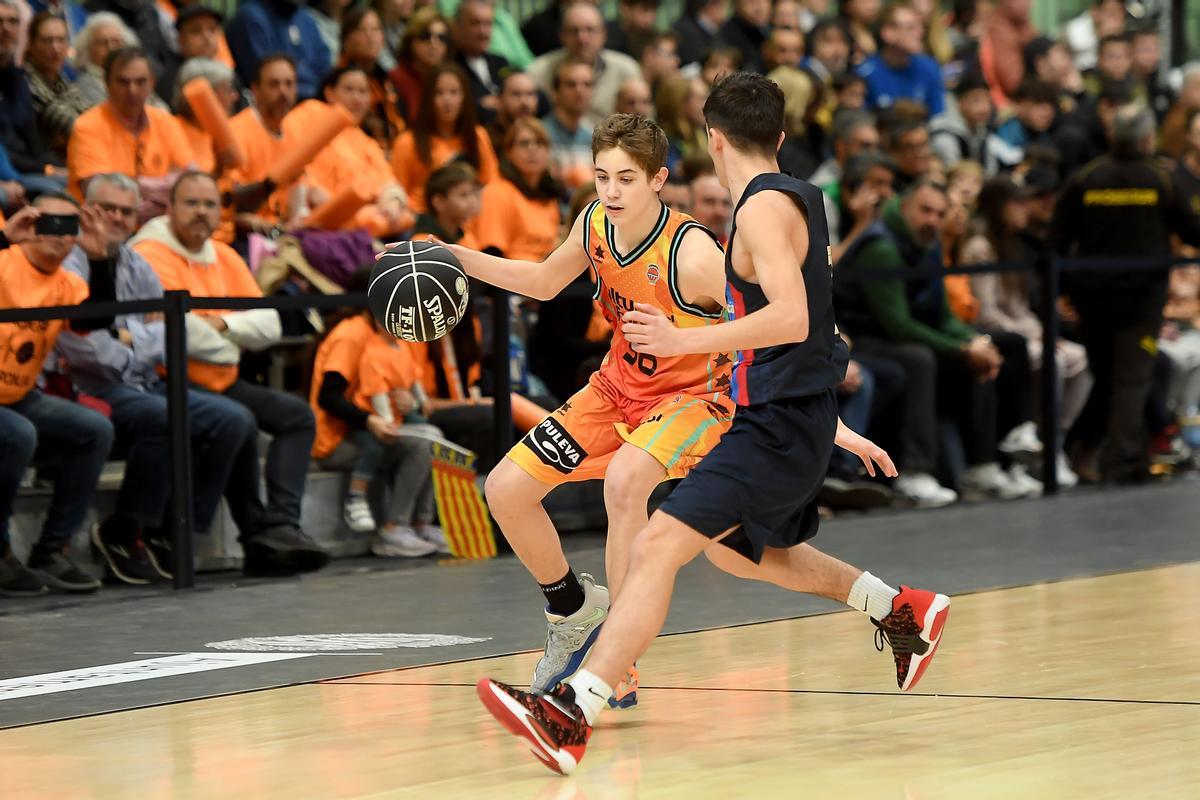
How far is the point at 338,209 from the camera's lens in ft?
32.9

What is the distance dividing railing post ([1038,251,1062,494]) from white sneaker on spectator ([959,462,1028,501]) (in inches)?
8.3

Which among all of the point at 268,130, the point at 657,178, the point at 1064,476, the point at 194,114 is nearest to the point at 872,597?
the point at 657,178

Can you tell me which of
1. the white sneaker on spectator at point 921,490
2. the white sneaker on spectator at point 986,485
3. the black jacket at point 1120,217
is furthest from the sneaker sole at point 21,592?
the black jacket at point 1120,217

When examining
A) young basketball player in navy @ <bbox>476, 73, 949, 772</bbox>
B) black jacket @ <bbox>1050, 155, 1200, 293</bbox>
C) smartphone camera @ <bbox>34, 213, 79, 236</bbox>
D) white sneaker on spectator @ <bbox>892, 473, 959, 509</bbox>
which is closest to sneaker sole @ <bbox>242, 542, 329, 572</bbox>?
smartphone camera @ <bbox>34, 213, 79, 236</bbox>

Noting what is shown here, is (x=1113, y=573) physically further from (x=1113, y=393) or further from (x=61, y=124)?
(x=61, y=124)

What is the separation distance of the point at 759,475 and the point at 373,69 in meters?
7.08

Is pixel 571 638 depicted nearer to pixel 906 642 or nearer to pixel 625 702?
pixel 625 702

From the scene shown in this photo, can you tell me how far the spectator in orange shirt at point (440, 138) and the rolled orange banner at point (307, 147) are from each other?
723mm

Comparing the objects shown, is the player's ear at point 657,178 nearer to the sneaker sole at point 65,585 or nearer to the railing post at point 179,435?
the railing post at point 179,435

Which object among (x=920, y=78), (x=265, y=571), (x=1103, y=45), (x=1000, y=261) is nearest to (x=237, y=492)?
(x=265, y=571)

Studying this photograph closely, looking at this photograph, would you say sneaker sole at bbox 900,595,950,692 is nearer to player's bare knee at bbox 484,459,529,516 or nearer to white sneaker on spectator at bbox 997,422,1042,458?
player's bare knee at bbox 484,459,529,516

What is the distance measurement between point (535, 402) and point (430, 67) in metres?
2.48

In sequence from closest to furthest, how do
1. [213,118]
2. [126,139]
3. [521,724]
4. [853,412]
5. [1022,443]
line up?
[521,724], [126,139], [213,118], [853,412], [1022,443]

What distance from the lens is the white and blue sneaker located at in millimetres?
5730
